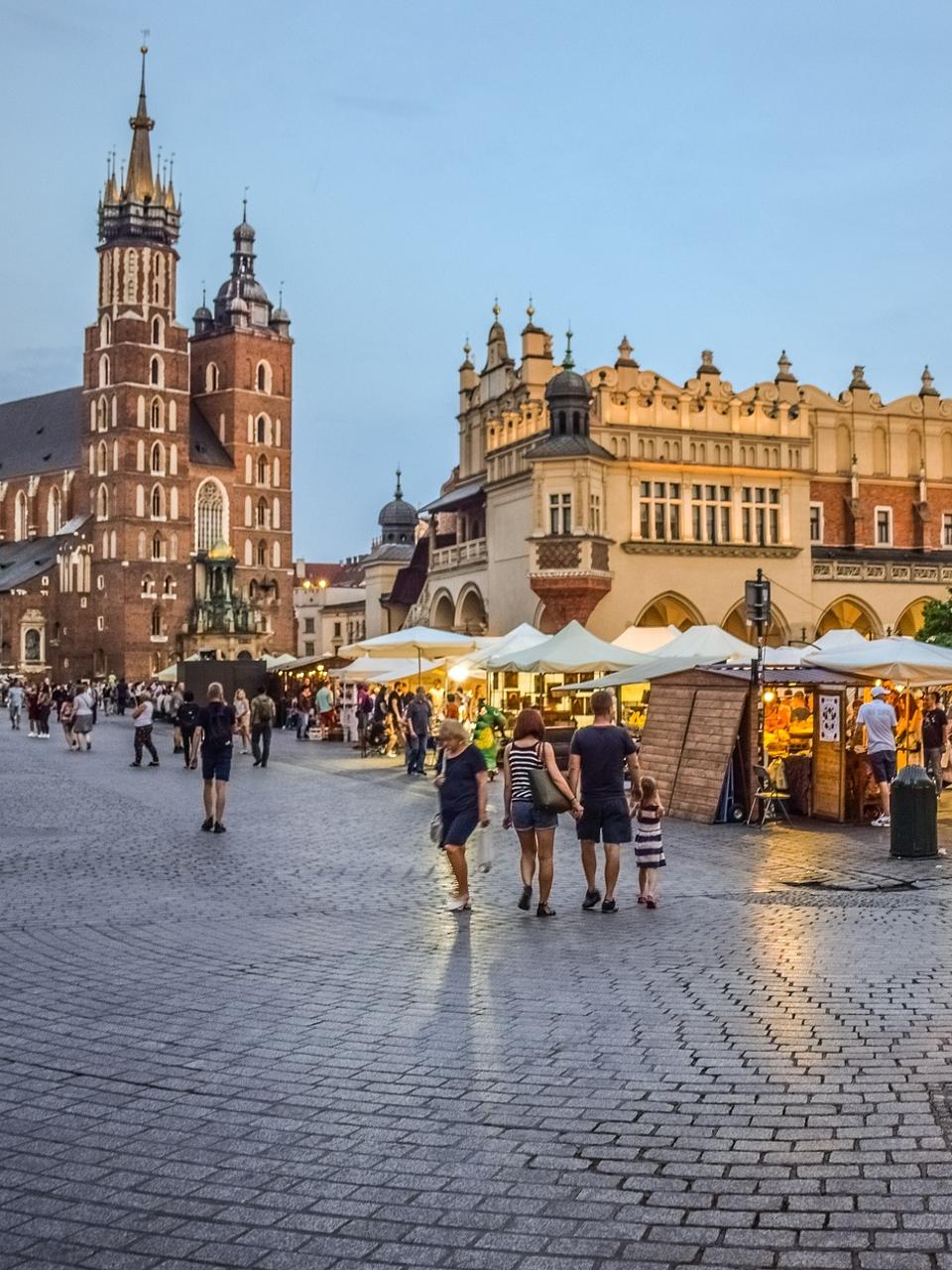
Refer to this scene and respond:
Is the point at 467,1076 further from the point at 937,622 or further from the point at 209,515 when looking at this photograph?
the point at 209,515

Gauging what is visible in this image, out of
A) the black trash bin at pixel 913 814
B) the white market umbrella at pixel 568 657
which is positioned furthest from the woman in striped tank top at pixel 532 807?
the white market umbrella at pixel 568 657

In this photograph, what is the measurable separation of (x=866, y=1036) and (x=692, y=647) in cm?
1954

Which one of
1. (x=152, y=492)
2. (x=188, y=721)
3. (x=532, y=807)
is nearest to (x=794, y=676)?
(x=532, y=807)

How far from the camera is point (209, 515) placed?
112 metres

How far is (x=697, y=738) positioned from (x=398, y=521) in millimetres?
69187

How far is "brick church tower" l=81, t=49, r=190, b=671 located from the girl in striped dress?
93.4 m

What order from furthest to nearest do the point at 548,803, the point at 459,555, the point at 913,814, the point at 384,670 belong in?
the point at 459,555, the point at 384,670, the point at 913,814, the point at 548,803

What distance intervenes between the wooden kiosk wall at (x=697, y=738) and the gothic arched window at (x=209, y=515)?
303 ft

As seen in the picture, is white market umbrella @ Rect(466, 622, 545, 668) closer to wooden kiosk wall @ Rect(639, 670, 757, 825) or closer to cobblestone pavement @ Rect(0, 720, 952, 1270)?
wooden kiosk wall @ Rect(639, 670, 757, 825)

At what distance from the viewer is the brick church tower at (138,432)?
104 m

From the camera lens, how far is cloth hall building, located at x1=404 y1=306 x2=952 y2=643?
140 feet

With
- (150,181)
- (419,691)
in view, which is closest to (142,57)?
(150,181)

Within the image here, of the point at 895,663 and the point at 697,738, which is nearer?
the point at 895,663

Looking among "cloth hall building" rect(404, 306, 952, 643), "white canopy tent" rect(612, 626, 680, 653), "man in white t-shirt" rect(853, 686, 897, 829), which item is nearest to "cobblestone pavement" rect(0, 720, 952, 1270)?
"man in white t-shirt" rect(853, 686, 897, 829)
